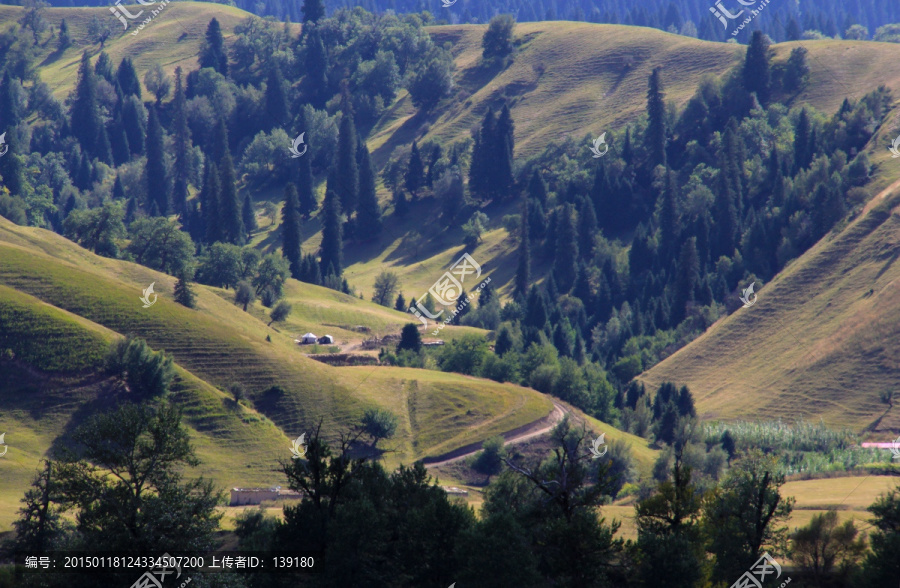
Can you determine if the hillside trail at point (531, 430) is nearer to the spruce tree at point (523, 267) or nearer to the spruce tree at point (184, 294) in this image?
the spruce tree at point (184, 294)

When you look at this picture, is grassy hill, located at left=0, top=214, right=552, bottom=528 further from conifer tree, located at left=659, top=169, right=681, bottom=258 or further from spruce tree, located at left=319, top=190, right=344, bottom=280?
conifer tree, located at left=659, top=169, right=681, bottom=258

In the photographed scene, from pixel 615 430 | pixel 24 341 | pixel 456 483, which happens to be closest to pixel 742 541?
pixel 456 483

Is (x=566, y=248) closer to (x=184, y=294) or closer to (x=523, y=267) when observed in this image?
(x=523, y=267)

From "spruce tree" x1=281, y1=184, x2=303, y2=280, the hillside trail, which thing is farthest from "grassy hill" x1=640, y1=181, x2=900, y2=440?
"spruce tree" x1=281, y1=184, x2=303, y2=280

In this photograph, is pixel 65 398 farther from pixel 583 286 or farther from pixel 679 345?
pixel 583 286

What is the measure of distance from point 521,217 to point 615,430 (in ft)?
269

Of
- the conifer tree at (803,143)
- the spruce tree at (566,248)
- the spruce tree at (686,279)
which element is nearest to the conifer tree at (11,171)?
the spruce tree at (566,248)

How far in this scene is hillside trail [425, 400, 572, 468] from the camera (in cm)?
10544

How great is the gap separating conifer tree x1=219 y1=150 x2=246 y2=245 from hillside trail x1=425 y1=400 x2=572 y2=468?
303 feet

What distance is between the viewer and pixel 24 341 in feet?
336

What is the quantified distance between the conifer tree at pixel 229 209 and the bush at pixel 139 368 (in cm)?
8686

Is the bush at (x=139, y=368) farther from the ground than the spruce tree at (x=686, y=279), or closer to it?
farther from the ground

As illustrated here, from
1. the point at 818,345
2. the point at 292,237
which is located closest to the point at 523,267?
the point at 292,237

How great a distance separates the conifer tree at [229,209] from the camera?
189975 millimetres
